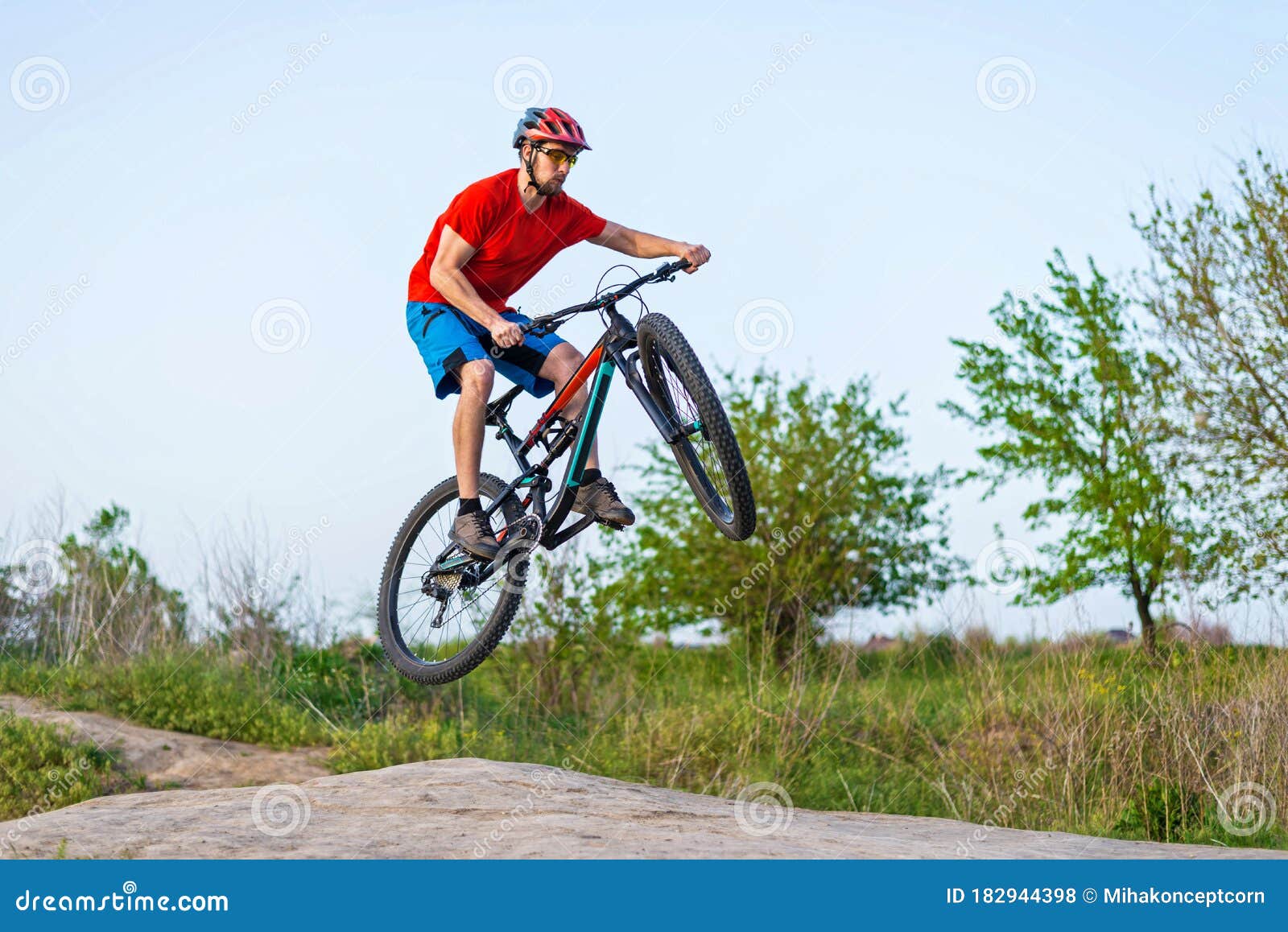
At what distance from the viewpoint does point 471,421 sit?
246 inches

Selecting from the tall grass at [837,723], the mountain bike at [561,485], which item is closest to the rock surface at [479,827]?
the mountain bike at [561,485]

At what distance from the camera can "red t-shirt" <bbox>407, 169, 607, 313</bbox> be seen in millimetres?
6086

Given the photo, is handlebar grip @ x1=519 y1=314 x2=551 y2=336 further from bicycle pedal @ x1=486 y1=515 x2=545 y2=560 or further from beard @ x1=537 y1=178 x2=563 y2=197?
bicycle pedal @ x1=486 y1=515 x2=545 y2=560

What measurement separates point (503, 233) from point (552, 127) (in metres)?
0.60

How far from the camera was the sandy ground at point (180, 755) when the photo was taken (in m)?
10.6

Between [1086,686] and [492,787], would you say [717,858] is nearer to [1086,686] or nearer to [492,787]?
[492,787]

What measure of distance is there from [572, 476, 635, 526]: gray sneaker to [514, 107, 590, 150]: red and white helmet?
1591mm

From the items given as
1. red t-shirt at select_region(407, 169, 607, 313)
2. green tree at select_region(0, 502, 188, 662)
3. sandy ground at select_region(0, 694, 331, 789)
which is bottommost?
sandy ground at select_region(0, 694, 331, 789)

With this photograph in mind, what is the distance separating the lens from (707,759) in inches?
442

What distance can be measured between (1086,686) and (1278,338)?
23.9 feet

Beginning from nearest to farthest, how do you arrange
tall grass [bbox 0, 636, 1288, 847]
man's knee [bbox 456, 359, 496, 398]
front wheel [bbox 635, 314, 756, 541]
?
front wheel [bbox 635, 314, 756, 541] < man's knee [bbox 456, 359, 496, 398] < tall grass [bbox 0, 636, 1288, 847]

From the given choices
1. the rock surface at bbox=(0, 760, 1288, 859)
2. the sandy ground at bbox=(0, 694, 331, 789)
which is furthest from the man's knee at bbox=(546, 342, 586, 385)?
the sandy ground at bbox=(0, 694, 331, 789)

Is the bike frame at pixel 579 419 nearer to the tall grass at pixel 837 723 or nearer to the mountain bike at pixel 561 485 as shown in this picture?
the mountain bike at pixel 561 485
